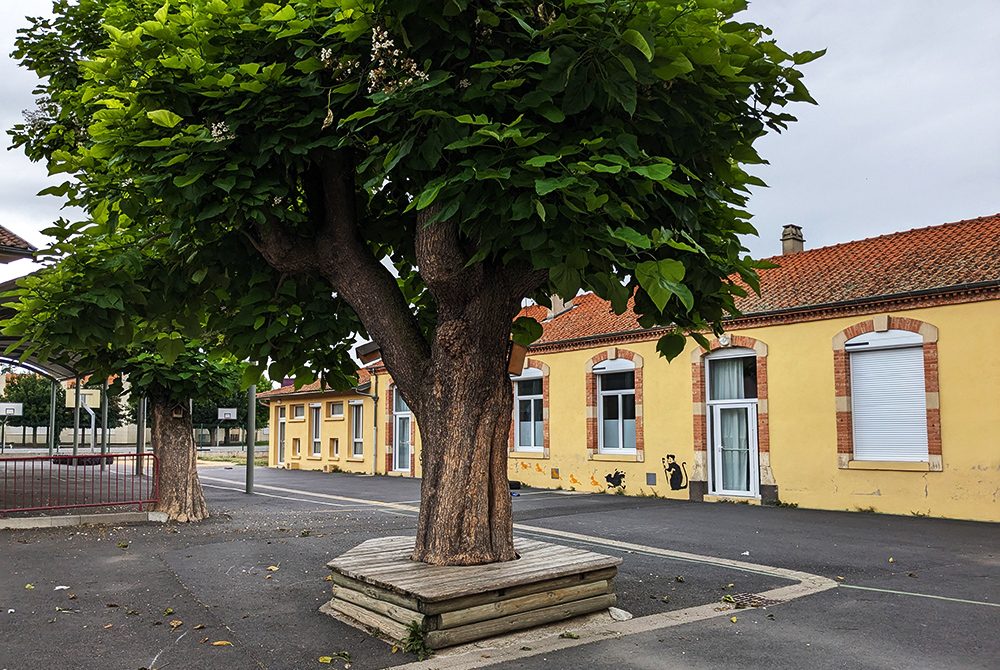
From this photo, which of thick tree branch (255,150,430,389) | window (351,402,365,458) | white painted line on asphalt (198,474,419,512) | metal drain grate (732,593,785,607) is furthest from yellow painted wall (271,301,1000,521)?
thick tree branch (255,150,430,389)

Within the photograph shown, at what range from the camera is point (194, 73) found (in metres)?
5.29

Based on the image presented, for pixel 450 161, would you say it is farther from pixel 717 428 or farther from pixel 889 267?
pixel 717 428

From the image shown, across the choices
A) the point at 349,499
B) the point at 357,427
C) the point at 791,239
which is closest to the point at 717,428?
the point at 791,239

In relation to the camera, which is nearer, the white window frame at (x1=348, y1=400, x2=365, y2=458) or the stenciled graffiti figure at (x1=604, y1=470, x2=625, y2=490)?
the stenciled graffiti figure at (x1=604, y1=470, x2=625, y2=490)

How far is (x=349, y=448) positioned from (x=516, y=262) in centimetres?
2548

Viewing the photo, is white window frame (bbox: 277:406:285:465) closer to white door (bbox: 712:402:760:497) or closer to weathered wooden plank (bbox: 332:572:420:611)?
white door (bbox: 712:402:760:497)

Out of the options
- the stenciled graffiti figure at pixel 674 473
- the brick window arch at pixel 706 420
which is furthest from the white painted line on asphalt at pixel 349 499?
the brick window arch at pixel 706 420

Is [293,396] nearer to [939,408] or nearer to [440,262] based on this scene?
[939,408]

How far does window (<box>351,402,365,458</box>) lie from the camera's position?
29.9m

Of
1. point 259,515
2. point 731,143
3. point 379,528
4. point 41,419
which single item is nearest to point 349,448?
point 259,515

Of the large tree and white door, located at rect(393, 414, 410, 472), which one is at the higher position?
the large tree

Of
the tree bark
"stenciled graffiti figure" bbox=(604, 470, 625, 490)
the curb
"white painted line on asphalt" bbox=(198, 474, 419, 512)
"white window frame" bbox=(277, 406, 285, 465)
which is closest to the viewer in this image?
the tree bark

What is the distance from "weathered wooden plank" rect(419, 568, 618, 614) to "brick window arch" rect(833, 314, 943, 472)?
1016cm

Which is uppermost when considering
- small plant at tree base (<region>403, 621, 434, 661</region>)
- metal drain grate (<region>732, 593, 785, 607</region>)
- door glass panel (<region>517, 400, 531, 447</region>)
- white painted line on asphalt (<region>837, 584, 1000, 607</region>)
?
door glass panel (<region>517, 400, 531, 447</region>)
